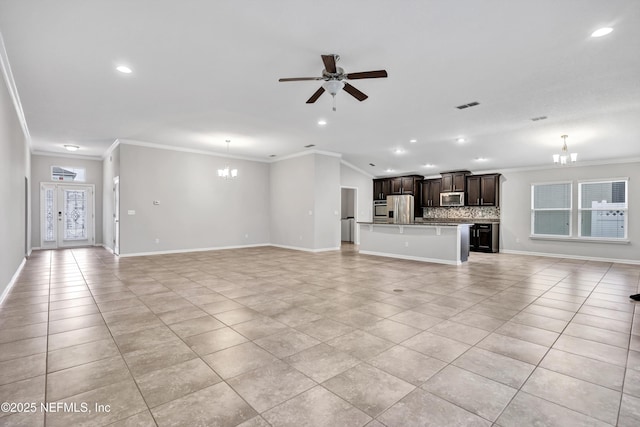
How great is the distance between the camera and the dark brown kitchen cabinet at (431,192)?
1070 centimetres

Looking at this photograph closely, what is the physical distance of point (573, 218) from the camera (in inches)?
325

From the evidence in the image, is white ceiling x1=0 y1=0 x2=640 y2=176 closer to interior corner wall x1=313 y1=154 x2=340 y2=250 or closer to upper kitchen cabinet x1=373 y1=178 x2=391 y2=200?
interior corner wall x1=313 y1=154 x2=340 y2=250

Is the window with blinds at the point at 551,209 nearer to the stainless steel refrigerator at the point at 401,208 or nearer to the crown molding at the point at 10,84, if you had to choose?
the stainless steel refrigerator at the point at 401,208

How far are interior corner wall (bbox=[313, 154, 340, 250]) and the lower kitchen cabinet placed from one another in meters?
4.20

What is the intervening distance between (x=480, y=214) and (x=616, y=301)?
606cm

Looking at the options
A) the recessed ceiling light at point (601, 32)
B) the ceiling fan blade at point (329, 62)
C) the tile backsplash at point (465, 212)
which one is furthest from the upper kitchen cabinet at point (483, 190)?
the ceiling fan blade at point (329, 62)

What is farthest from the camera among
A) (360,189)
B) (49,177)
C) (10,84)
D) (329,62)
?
(360,189)

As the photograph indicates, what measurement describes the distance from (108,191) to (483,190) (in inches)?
438

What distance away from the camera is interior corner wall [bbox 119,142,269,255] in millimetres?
7766

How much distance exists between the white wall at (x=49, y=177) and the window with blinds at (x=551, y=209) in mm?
13167

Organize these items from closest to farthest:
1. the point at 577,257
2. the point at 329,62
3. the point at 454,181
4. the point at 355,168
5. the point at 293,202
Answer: the point at 329,62 → the point at 577,257 → the point at 293,202 → the point at 454,181 → the point at 355,168

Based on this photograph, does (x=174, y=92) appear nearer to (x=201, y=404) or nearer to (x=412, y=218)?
(x=201, y=404)

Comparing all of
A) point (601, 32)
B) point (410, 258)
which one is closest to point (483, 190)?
point (410, 258)

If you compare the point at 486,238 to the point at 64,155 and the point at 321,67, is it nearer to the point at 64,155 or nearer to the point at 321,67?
the point at 321,67
